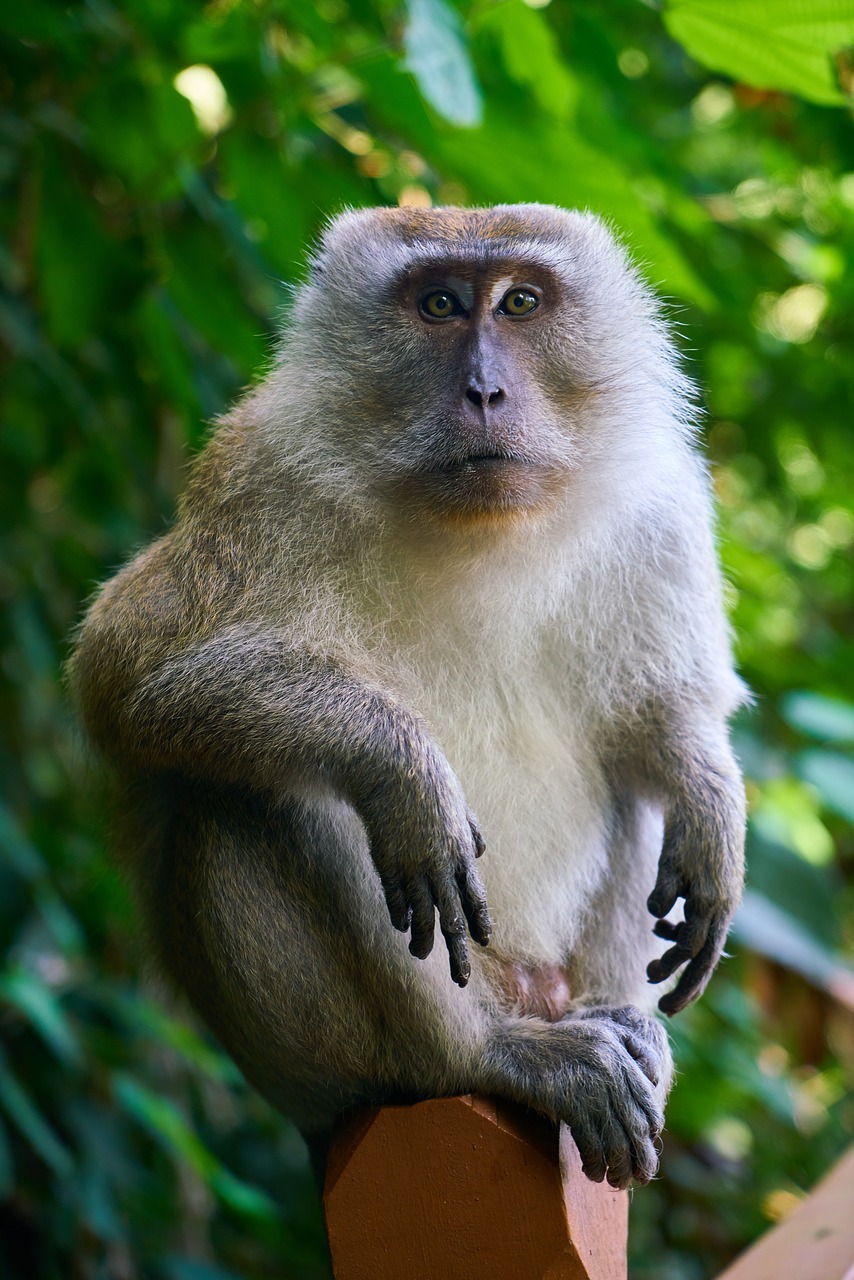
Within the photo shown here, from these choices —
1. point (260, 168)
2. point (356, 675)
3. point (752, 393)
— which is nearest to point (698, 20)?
point (260, 168)

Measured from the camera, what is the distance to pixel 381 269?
283cm

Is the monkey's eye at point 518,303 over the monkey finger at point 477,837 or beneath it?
over

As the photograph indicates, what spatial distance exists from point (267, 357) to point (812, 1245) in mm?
2297

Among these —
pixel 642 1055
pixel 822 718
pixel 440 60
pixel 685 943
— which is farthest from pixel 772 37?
pixel 822 718

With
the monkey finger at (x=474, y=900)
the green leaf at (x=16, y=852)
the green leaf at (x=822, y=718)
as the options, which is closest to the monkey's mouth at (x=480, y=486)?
the monkey finger at (x=474, y=900)

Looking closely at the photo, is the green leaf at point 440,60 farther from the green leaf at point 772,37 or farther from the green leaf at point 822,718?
the green leaf at point 822,718

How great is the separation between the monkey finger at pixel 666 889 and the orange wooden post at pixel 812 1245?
715mm

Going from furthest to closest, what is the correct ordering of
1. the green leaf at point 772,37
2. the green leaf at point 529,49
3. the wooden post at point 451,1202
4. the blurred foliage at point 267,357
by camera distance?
the blurred foliage at point 267,357, the green leaf at point 529,49, the green leaf at point 772,37, the wooden post at point 451,1202

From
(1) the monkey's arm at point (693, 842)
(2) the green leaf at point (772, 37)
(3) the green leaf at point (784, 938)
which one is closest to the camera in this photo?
(2) the green leaf at point (772, 37)

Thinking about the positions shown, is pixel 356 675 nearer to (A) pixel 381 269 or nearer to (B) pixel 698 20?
(A) pixel 381 269

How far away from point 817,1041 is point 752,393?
10.4 ft

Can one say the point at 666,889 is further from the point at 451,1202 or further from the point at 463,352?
the point at 463,352

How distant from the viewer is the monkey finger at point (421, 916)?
88.1 inches

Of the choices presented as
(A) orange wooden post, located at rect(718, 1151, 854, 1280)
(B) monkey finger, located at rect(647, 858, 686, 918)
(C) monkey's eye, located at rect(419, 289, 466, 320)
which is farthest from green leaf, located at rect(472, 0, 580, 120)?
(A) orange wooden post, located at rect(718, 1151, 854, 1280)
